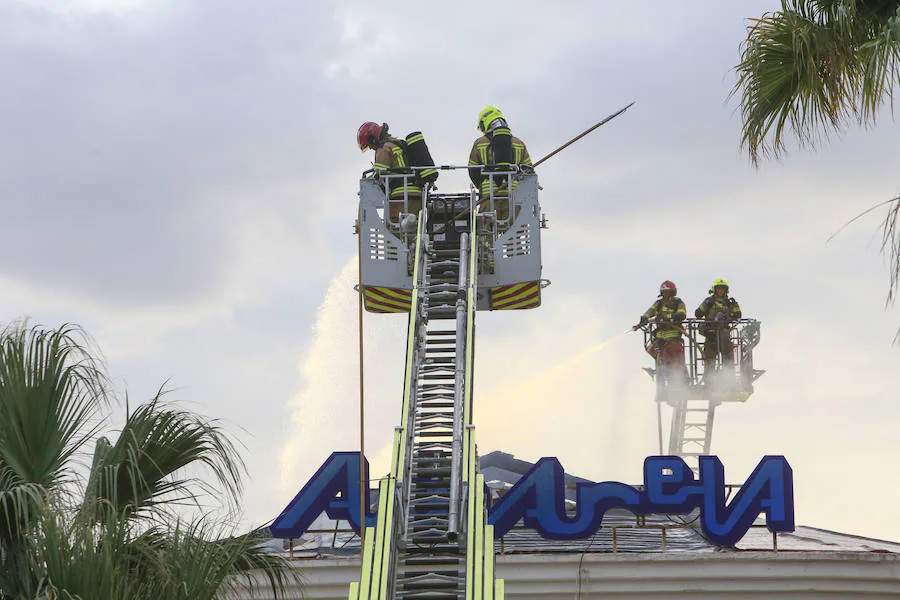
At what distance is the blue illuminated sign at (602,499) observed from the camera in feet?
70.1

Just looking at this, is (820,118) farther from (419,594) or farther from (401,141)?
(401,141)

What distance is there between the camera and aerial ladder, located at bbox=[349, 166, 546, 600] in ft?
50.9

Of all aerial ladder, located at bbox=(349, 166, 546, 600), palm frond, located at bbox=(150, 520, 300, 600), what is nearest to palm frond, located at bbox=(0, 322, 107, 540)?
palm frond, located at bbox=(150, 520, 300, 600)

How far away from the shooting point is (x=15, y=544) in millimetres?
8781

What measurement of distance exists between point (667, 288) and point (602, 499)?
436 inches

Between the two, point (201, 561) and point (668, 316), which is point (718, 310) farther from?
point (201, 561)

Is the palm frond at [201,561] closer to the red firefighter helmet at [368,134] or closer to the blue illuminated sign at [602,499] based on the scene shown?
the blue illuminated sign at [602,499]

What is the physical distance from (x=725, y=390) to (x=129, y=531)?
79.8 feet

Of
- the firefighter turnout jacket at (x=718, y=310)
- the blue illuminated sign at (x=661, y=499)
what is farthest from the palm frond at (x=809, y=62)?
the firefighter turnout jacket at (x=718, y=310)

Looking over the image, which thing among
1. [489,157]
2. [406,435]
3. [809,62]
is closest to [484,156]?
[489,157]

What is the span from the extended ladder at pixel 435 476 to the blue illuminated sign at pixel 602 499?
274 centimetres

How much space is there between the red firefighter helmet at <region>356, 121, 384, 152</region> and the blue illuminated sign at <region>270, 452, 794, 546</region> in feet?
21.7

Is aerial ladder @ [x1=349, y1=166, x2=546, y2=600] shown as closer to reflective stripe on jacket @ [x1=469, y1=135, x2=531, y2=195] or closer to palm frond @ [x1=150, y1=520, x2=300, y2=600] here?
reflective stripe on jacket @ [x1=469, y1=135, x2=531, y2=195]

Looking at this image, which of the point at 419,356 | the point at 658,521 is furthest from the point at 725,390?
the point at 419,356
